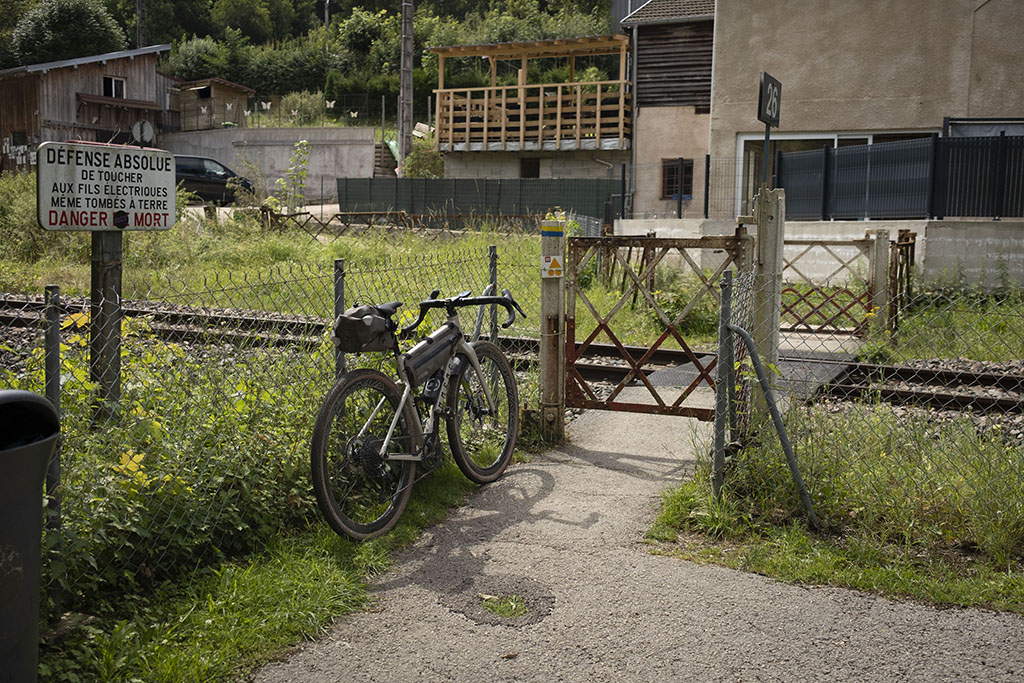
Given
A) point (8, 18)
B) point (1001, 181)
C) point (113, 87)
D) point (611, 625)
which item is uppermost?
point (8, 18)

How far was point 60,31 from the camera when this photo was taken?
167 ft

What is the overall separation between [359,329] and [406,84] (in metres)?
28.3

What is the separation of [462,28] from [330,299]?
171ft

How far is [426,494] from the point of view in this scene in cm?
536

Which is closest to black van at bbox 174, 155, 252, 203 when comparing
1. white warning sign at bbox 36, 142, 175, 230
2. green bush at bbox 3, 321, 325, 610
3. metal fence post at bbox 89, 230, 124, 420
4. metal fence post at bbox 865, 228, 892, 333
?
metal fence post at bbox 865, 228, 892, 333

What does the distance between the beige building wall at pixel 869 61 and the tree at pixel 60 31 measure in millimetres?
40058

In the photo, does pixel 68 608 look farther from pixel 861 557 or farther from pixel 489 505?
pixel 861 557

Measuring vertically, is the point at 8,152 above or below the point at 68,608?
above

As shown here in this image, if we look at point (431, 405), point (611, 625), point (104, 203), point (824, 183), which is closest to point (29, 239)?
point (104, 203)

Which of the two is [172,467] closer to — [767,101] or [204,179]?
[767,101]

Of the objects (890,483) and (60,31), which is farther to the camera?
(60,31)

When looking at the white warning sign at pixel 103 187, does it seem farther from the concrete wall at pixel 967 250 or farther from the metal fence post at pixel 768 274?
the concrete wall at pixel 967 250

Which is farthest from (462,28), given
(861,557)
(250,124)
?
(861,557)

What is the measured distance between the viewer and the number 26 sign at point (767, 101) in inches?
387
